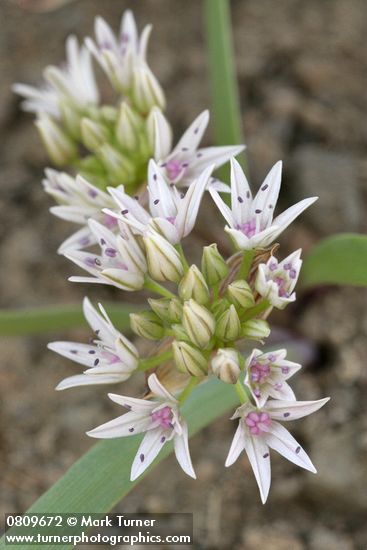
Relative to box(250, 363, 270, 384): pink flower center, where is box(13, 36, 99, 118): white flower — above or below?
above

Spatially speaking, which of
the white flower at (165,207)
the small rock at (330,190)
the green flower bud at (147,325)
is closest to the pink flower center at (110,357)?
the green flower bud at (147,325)

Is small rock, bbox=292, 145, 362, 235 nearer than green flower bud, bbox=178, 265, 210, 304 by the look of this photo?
No

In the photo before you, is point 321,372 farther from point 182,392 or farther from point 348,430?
point 182,392

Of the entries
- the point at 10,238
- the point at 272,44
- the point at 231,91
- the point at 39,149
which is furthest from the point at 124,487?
the point at 272,44

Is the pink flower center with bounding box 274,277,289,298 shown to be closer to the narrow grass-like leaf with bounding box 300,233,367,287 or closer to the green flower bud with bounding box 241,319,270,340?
the green flower bud with bounding box 241,319,270,340

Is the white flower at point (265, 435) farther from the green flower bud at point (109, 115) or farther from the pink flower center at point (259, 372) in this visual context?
the green flower bud at point (109, 115)

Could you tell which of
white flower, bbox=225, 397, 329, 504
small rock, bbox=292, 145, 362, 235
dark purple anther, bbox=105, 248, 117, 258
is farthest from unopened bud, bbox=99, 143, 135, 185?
small rock, bbox=292, 145, 362, 235

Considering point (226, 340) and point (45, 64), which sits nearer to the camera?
point (226, 340)
